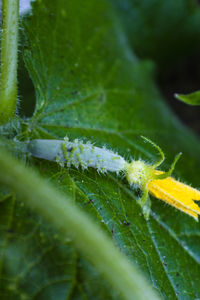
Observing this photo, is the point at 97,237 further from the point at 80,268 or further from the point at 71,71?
the point at 71,71

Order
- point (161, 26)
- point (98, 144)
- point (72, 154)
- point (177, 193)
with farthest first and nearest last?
point (161, 26), point (98, 144), point (177, 193), point (72, 154)

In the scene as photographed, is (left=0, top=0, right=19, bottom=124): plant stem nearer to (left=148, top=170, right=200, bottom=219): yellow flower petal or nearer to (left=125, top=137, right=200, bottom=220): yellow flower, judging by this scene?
(left=125, top=137, right=200, bottom=220): yellow flower

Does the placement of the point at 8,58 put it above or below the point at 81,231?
above

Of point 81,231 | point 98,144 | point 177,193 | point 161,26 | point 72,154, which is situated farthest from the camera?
point 161,26

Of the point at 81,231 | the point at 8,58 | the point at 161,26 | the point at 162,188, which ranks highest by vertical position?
the point at 161,26

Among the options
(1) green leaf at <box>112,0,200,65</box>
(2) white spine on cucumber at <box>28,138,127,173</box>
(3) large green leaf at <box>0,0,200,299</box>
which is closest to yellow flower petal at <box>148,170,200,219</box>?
(3) large green leaf at <box>0,0,200,299</box>

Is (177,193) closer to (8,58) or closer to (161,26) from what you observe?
(8,58)

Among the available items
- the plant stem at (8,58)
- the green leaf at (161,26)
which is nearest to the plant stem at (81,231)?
the plant stem at (8,58)

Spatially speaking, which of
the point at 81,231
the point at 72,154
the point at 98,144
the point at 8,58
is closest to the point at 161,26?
the point at 98,144
